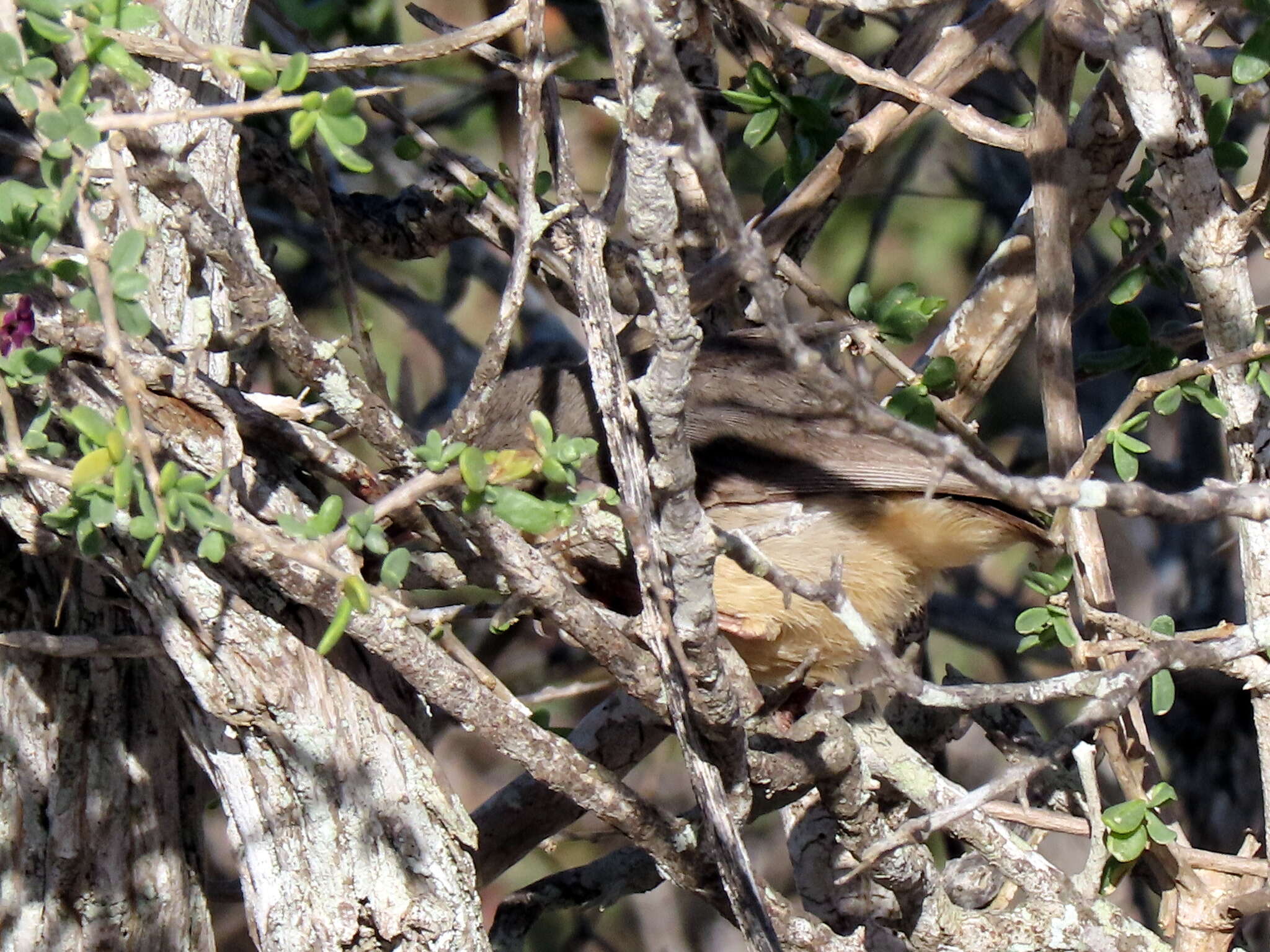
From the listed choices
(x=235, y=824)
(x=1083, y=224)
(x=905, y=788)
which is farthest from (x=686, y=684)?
(x=1083, y=224)

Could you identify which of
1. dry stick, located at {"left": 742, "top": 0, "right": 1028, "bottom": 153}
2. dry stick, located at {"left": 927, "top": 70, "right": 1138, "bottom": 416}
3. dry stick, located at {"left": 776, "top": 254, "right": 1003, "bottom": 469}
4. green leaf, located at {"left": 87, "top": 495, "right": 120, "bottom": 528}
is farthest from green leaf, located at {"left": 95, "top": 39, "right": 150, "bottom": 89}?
dry stick, located at {"left": 927, "top": 70, "right": 1138, "bottom": 416}

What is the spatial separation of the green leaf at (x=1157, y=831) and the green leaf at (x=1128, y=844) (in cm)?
2

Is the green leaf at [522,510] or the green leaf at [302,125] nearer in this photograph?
the green leaf at [302,125]

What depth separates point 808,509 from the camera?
9.57 feet

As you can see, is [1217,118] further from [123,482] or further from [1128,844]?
[123,482]

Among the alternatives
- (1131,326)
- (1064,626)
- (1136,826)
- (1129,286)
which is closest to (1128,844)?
(1136,826)

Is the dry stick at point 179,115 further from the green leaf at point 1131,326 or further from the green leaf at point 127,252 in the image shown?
the green leaf at point 1131,326

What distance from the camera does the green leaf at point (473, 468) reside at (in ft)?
5.64

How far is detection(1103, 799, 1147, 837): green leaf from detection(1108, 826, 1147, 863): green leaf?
18mm

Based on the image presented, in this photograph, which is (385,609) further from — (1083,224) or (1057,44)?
(1083,224)

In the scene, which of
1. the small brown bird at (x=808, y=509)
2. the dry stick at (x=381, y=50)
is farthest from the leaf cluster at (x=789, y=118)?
the dry stick at (x=381, y=50)

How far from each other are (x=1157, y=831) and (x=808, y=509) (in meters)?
0.96

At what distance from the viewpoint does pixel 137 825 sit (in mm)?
2793

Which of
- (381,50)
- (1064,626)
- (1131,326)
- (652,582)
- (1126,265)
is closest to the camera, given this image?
(652,582)
